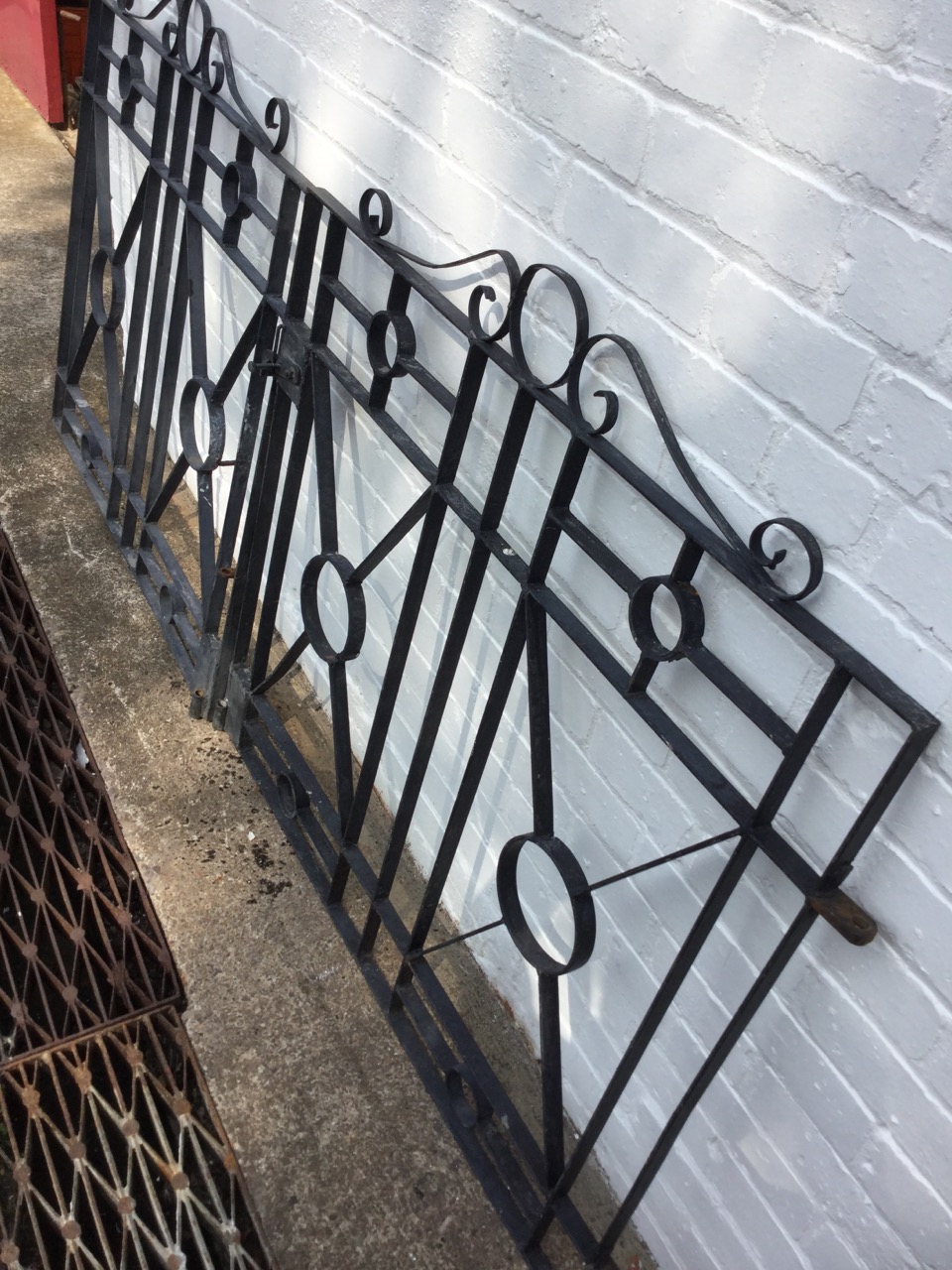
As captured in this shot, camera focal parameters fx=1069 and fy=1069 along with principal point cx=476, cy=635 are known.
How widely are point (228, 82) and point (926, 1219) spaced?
7.37 ft

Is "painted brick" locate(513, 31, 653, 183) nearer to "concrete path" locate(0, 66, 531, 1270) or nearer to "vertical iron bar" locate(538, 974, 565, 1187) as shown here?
"vertical iron bar" locate(538, 974, 565, 1187)

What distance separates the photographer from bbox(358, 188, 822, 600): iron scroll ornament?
1160 millimetres

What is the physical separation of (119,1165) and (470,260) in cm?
152

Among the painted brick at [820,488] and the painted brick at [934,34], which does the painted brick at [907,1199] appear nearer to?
the painted brick at [820,488]

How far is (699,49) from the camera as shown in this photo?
1.18 meters

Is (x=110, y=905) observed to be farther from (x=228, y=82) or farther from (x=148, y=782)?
(x=228, y=82)

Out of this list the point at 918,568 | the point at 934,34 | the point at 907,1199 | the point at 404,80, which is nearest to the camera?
the point at 934,34

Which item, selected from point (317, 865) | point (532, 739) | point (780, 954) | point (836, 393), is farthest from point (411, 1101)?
point (836, 393)

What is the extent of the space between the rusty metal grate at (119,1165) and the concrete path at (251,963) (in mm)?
50

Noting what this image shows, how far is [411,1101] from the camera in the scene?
188cm

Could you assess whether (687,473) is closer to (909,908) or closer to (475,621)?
(909,908)

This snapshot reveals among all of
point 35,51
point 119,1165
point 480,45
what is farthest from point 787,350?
point 35,51

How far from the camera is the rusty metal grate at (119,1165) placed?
1.63 meters

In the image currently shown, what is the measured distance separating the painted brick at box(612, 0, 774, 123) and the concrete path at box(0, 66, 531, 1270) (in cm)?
159
